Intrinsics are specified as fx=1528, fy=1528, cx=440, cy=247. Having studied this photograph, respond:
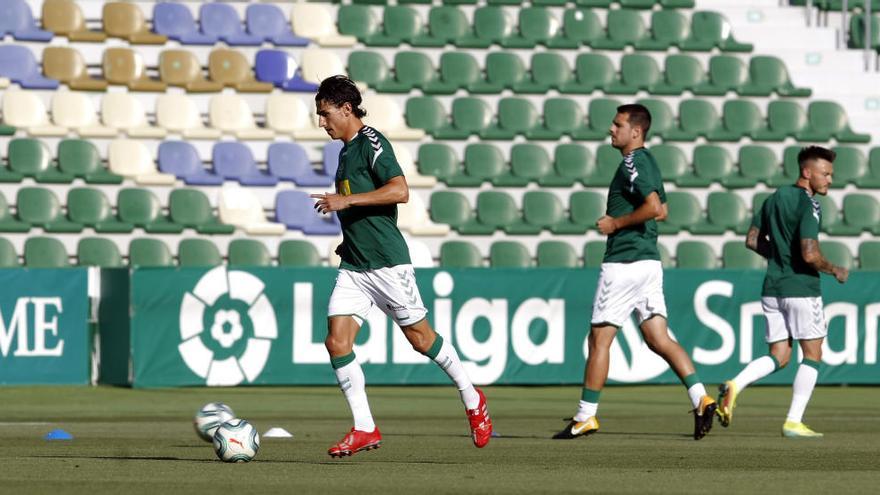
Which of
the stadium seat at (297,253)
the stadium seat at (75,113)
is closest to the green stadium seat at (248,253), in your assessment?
the stadium seat at (297,253)

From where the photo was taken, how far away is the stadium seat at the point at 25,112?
21277 mm

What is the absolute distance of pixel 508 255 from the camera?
68.5 ft

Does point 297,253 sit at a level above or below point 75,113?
below

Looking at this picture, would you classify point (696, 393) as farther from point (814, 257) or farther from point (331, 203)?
point (331, 203)

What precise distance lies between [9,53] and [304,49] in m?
4.34

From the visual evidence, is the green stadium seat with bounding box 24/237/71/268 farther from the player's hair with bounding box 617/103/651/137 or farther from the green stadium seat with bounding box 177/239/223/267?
the player's hair with bounding box 617/103/651/137

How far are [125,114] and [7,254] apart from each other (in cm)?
366

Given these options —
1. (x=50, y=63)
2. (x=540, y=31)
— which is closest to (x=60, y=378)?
(x=50, y=63)

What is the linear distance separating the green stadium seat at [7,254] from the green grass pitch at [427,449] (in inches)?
109

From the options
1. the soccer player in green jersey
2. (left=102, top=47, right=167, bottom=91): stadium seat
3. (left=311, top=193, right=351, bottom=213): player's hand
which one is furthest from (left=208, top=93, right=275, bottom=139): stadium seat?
(left=311, top=193, right=351, bottom=213): player's hand

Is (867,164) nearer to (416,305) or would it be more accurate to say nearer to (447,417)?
(447,417)

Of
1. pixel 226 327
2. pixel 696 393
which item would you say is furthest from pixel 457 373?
pixel 226 327

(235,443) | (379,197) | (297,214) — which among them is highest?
(379,197)

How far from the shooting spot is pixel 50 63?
870 inches
